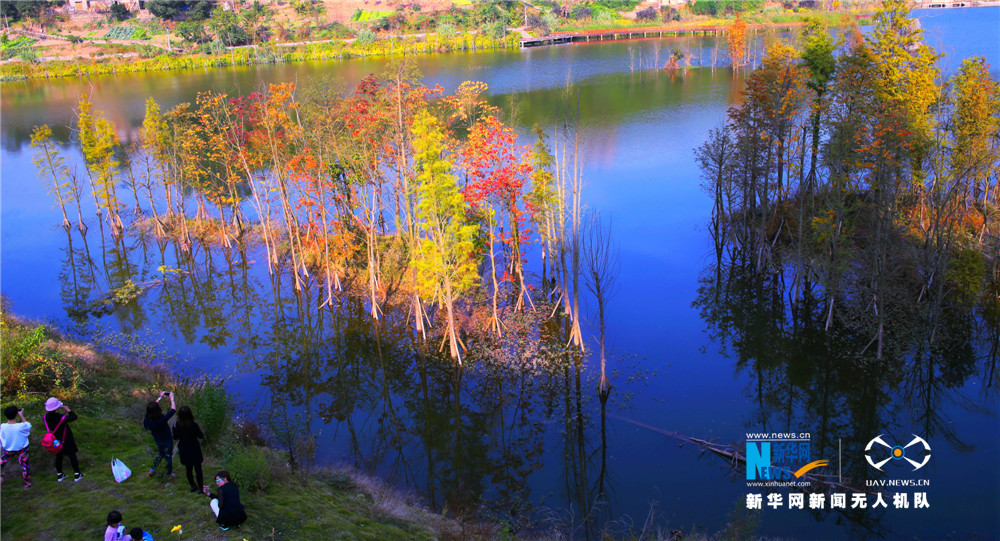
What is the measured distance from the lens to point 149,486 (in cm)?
1455

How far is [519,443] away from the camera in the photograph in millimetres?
20984

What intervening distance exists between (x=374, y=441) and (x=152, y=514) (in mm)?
8578

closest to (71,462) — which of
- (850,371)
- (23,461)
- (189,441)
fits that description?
(23,461)

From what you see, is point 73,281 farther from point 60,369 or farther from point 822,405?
point 822,405

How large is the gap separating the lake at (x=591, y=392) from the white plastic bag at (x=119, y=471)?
4.32 meters

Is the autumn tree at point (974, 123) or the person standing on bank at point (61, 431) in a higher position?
the autumn tree at point (974, 123)

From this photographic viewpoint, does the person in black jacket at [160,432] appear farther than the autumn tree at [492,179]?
No

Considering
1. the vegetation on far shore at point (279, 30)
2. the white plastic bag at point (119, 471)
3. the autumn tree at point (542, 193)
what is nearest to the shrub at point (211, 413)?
the white plastic bag at point (119, 471)

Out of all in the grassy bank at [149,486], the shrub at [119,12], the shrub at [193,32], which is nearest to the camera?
the grassy bank at [149,486]

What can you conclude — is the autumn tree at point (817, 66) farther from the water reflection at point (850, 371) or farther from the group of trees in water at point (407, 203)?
the group of trees in water at point (407, 203)

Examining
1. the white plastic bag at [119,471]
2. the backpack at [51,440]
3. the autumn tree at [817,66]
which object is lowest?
the white plastic bag at [119,471]

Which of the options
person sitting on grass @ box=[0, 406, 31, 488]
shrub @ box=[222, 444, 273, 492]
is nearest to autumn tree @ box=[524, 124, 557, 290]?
shrub @ box=[222, 444, 273, 492]

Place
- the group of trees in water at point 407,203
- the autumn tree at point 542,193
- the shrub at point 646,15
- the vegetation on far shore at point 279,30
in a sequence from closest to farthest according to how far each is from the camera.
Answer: the group of trees in water at point 407,203 < the autumn tree at point 542,193 < the vegetation on far shore at point 279,30 < the shrub at point 646,15

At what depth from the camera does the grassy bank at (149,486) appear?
13.3 metres
